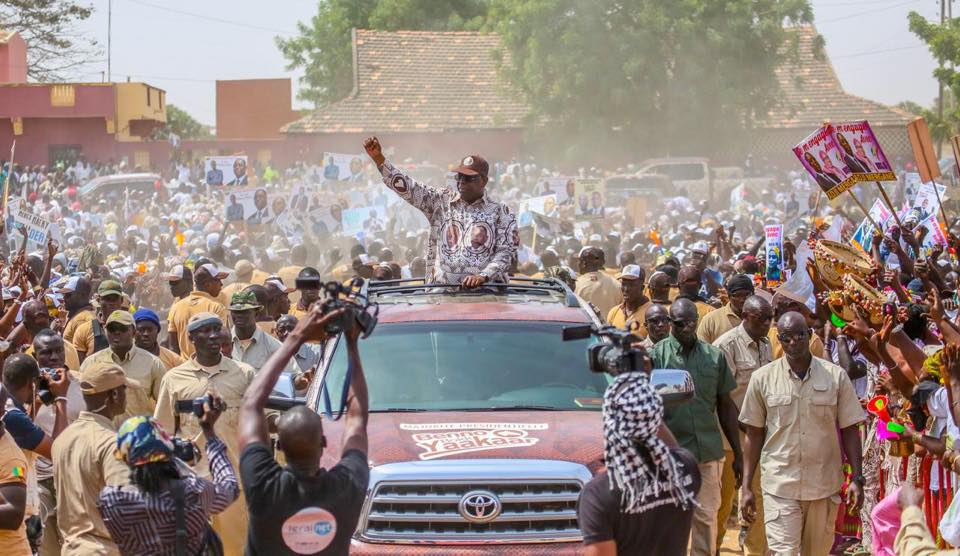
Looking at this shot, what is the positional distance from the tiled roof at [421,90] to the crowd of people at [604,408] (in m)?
28.2

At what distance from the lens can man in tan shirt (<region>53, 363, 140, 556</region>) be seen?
5.41 meters

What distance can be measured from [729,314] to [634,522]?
5668 millimetres

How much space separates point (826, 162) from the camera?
1090 cm

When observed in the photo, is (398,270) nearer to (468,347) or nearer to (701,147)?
(468,347)

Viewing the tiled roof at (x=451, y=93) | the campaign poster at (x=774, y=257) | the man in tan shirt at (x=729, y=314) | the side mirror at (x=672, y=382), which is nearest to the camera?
the side mirror at (x=672, y=382)

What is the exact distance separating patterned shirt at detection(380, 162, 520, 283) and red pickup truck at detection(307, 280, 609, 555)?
70cm

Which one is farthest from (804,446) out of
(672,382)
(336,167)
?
(336,167)

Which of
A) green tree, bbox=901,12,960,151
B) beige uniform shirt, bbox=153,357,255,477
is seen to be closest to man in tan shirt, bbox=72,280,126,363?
beige uniform shirt, bbox=153,357,255,477

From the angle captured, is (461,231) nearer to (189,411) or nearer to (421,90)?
(189,411)

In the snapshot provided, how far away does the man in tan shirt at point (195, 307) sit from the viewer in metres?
10.4

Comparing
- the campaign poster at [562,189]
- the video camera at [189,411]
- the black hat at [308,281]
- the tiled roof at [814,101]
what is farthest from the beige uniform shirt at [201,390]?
the tiled roof at [814,101]

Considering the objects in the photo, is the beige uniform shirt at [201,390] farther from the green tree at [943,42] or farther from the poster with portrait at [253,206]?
the green tree at [943,42]

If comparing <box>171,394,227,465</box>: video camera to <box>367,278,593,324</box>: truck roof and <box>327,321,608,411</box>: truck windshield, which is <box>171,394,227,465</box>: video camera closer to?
<box>327,321,608,411</box>: truck windshield

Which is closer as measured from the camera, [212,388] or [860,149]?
[212,388]
